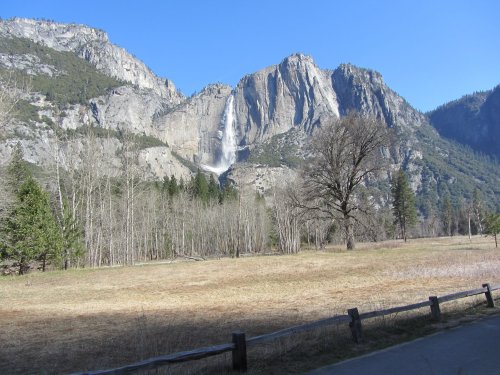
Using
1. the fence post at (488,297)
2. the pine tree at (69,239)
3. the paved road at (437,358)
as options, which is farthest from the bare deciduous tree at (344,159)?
the paved road at (437,358)

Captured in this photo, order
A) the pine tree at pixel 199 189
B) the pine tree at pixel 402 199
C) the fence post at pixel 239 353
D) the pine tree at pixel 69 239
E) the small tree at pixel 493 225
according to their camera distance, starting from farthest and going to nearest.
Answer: the pine tree at pixel 199 189, the pine tree at pixel 402 199, the small tree at pixel 493 225, the pine tree at pixel 69 239, the fence post at pixel 239 353

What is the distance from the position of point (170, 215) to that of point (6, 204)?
48782 millimetres

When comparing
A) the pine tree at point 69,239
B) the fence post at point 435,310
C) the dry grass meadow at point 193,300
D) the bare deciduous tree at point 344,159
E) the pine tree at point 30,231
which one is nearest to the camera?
the dry grass meadow at point 193,300

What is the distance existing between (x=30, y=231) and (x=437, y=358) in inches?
1310

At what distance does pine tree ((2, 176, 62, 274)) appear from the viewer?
3350cm

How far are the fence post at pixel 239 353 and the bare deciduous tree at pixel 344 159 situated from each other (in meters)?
29.7

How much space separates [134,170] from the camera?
41.1 meters

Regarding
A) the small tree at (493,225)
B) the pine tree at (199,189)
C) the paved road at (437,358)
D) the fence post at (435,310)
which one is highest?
the pine tree at (199,189)

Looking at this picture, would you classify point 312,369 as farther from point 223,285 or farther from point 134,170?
point 134,170

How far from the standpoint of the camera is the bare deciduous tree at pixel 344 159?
36.3 metres

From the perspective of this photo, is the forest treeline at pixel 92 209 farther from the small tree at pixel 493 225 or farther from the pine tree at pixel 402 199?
the pine tree at pixel 402 199

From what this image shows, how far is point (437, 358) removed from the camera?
27.3ft

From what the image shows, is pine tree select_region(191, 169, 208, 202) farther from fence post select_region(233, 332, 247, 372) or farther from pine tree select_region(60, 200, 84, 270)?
fence post select_region(233, 332, 247, 372)

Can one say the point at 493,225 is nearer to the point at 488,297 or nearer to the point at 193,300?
the point at 488,297
